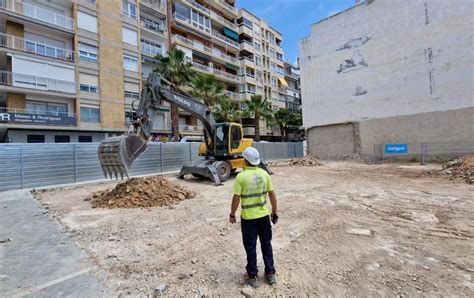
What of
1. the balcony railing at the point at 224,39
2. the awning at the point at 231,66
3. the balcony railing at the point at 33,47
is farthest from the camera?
the awning at the point at 231,66

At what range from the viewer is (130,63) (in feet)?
87.6

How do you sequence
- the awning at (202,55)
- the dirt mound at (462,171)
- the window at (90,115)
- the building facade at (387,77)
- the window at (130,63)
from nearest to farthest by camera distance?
the dirt mound at (462,171)
the building facade at (387,77)
the window at (90,115)
the window at (130,63)
the awning at (202,55)

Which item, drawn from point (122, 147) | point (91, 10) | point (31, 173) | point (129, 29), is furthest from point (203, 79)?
A: point (122, 147)

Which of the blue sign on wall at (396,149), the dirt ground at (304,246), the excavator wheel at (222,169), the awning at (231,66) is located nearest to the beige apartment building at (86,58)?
the awning at (231,66)

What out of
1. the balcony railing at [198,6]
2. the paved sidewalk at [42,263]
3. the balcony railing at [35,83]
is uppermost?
the balcony railing at [198,6]

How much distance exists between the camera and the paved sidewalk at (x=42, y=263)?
3044 mm

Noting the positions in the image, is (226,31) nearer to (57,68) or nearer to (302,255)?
(57,68)

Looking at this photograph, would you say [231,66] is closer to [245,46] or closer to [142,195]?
[245,46]

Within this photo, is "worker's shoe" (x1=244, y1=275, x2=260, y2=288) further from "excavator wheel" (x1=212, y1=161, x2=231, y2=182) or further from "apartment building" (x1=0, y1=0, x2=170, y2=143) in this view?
"apartment building" (x1=0, y1=0, x2=170, y2=143)

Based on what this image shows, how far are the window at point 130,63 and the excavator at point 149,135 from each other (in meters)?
18.2

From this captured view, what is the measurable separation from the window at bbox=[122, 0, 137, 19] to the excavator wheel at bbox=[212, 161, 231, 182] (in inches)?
918

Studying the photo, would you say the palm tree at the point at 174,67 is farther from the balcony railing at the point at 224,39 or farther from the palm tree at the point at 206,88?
the balcony railing at the point at 224,39

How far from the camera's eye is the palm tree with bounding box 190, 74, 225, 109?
26.0 m

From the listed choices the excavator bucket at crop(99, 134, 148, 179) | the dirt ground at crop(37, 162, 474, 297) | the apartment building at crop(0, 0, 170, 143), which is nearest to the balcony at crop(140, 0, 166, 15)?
the apartment building at crop(0, 0, 170, 143)
